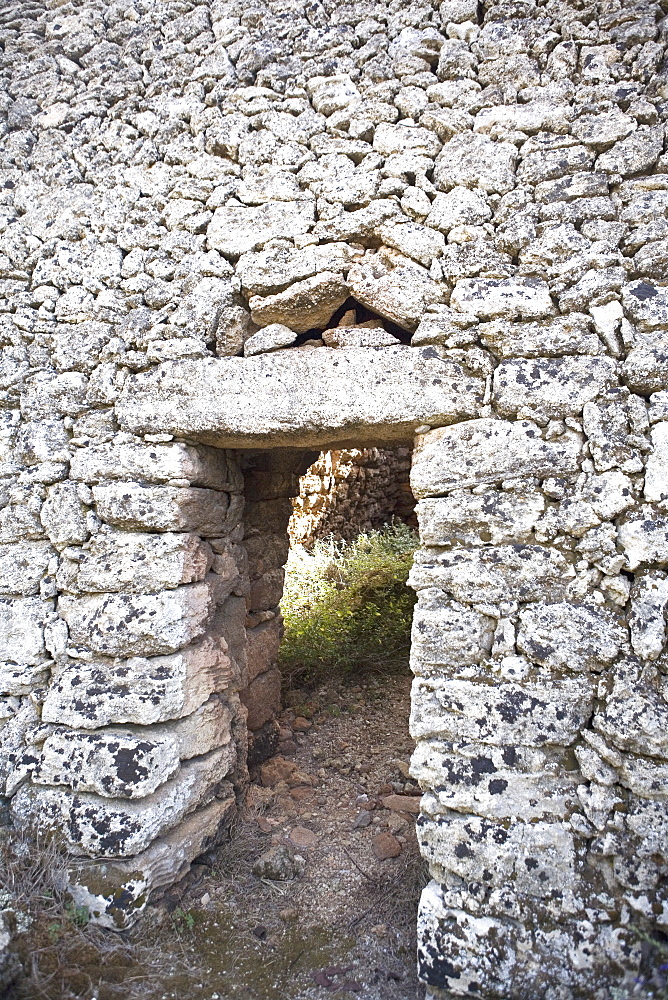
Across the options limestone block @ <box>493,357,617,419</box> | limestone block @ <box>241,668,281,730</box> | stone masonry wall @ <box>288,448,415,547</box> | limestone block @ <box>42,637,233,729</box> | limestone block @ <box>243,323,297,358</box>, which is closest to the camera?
limestone block @ <box>493,357,617,419</box>

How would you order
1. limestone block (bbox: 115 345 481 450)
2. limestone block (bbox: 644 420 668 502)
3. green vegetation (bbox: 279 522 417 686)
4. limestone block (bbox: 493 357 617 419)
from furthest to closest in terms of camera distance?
green vegetation (bbox: 279 522 417 686) < limestone block (bbox: 115 345 481 450) < limestone block (bbox: 493 357 617 419) < limestone block (bbox: 644 420 668 502)

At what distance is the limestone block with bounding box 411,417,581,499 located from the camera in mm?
2021

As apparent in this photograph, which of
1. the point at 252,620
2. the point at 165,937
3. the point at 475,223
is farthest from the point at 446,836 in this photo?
the point at 475,223

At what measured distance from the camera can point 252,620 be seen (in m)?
3.42

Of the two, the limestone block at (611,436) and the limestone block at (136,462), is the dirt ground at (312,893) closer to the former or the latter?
the limestone block at (136,462)

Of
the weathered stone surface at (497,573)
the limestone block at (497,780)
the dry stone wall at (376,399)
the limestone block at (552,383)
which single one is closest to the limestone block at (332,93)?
the dry stone wall at (376,399)

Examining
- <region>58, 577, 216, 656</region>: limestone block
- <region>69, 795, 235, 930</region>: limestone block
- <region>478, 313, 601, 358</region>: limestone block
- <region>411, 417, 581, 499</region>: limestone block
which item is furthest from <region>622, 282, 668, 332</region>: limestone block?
<region>69, 795, 235, 930</region>: limestone block

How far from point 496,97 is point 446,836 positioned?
272cm

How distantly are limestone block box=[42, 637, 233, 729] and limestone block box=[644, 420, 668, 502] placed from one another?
1.84m

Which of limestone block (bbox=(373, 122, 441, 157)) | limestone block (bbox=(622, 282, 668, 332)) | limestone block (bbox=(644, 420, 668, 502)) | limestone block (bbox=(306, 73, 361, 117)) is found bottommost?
limestone block (bbox=(644, 420, 668, 502))

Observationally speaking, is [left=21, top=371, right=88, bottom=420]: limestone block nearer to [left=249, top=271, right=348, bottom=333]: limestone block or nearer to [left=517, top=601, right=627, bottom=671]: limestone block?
[left=249, top=271, right=348, bottom=333]: limestone block

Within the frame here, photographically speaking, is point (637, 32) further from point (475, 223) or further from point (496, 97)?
point (475, 223)

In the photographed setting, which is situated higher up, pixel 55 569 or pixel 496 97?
pixel 496 97

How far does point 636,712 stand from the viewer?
5.99 ft
